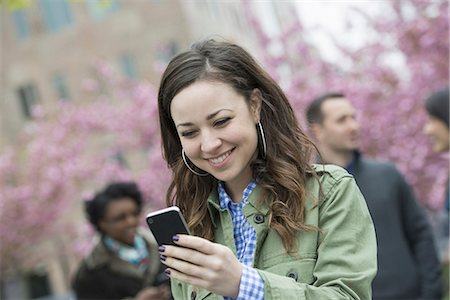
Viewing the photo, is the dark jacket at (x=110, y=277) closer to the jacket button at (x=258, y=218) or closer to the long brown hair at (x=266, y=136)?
the long brown hair at (x=266, y=136)

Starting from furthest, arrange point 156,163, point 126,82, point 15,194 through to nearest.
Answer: point 15,194 → point 126,82 → point 156,163

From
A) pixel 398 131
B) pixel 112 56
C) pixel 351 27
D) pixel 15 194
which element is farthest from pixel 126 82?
pixel 112 56

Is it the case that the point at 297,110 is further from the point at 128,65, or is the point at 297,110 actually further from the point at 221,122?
the point at 128,65

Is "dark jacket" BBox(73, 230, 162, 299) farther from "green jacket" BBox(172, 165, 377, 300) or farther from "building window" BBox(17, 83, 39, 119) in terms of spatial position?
"building window" BBox(17, 83, 39, 119)

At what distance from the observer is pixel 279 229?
203cm

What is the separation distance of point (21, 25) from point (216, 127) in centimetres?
2676

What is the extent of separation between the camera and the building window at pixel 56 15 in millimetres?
26906

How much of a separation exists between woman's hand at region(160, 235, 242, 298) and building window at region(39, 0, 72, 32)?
1023 inches

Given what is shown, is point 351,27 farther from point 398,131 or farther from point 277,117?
point 277,117

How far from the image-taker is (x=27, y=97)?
2741 cm

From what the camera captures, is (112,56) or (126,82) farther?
(112,56)

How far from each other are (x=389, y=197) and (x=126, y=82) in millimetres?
11781

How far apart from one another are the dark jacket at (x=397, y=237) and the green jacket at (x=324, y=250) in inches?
80.9

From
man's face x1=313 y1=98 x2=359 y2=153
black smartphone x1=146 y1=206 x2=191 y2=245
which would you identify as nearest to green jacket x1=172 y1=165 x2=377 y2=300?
black smartphone x1=146 y1=206 x2=191 y2=245
